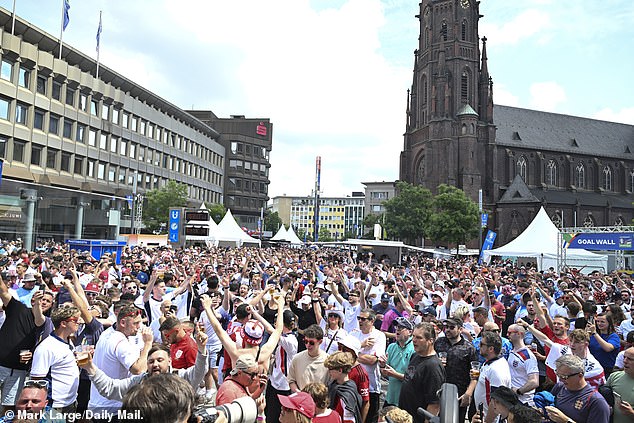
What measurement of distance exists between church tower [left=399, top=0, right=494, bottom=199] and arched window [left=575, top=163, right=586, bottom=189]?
19.4 meters

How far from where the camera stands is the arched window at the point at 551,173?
254ft

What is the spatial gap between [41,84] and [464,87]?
181 ft

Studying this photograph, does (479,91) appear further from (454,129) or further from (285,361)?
(285,361)

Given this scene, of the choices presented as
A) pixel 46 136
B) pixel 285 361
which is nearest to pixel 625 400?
pixel 285 361

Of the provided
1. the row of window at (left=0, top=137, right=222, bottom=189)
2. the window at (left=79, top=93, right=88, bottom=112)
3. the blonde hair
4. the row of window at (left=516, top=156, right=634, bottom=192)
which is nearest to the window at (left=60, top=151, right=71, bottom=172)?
the row of window at (left=0, top=137, right=222, bottom=189)

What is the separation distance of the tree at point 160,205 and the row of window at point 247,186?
35.2m

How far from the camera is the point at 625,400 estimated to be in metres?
4.96

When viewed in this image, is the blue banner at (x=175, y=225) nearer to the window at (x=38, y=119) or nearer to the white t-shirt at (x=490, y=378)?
the window at (x=38, y=119)

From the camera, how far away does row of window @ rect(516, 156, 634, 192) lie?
75.4 metres

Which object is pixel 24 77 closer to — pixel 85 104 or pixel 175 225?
pixel 85 104

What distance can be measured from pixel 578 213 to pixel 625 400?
76.2 metres

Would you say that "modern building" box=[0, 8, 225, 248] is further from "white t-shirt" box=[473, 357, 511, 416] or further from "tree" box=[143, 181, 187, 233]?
"white t-shirt" box=[473, 357, 511, 416]

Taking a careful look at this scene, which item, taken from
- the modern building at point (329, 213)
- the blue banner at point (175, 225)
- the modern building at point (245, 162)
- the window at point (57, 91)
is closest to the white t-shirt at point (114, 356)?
the blue banner at point (175, 225)

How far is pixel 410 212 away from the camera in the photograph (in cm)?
6512
